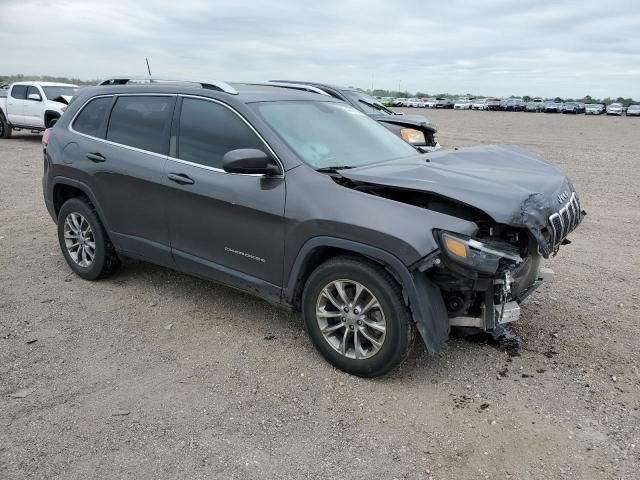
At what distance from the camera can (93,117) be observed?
5.09m

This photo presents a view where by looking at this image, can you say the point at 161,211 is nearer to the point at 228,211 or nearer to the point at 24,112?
the point at 228,211

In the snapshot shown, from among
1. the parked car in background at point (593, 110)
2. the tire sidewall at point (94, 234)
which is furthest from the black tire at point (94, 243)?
the parked car in background at point (593, 110)

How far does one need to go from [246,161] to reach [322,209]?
0.58 meters

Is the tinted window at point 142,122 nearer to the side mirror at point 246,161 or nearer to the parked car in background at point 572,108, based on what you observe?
the side mirror at point 246,161

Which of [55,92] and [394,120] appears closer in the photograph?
[394,120]

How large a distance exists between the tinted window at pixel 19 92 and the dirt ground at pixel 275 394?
14.1 metres

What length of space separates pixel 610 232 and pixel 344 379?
4.96 m

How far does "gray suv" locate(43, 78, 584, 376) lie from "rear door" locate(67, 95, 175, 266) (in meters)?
0.01

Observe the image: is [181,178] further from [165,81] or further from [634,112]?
[634,112]

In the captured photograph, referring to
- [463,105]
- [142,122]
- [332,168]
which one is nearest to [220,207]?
[332,168]

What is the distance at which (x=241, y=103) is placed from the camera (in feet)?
13.3

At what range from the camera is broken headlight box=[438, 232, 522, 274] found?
124 inches

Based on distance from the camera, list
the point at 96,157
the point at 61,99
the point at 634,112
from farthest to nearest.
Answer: the point at 634,112 < the point at 61,99 < the point at 96,157

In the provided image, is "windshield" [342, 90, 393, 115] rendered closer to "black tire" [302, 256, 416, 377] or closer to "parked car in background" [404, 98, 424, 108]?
"black tire" [302, 256, 416, 377]
